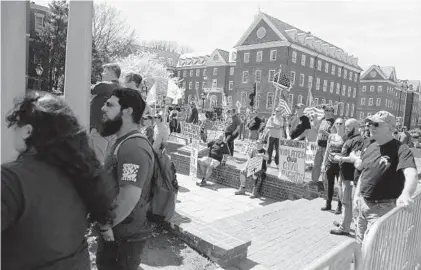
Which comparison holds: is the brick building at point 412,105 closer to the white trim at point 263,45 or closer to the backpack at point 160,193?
the white trim at point 263,45

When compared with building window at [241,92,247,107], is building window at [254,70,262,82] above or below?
above

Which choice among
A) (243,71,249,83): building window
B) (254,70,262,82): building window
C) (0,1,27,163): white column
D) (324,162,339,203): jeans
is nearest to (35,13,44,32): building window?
(243,71,249,83): building window

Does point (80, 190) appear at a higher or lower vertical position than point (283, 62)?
lower

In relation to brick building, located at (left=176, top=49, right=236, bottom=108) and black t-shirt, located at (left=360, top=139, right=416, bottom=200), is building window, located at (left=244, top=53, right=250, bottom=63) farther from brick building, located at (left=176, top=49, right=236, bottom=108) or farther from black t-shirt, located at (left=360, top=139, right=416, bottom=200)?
black t-shirt, located at (left=360, top=139, right=416, bottom=200)

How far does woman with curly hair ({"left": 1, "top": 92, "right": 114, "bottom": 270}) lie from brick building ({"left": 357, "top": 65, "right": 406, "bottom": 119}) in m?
78.5

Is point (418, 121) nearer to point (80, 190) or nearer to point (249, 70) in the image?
point (249, 70)

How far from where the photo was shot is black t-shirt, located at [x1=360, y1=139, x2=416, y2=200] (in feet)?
11.9

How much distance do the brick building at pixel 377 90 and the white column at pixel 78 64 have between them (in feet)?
256

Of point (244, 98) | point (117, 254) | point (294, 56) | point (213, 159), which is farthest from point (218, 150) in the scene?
point (244, 98)

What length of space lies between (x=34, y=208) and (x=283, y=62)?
148 feet

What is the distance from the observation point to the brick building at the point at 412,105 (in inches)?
3369

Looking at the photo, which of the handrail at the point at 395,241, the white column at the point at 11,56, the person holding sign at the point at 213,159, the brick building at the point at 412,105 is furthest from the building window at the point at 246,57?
the brick building at the point at 412,105

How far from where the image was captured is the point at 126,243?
2156 millimetres

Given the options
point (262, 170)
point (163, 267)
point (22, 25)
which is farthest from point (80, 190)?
point (262, 170)
